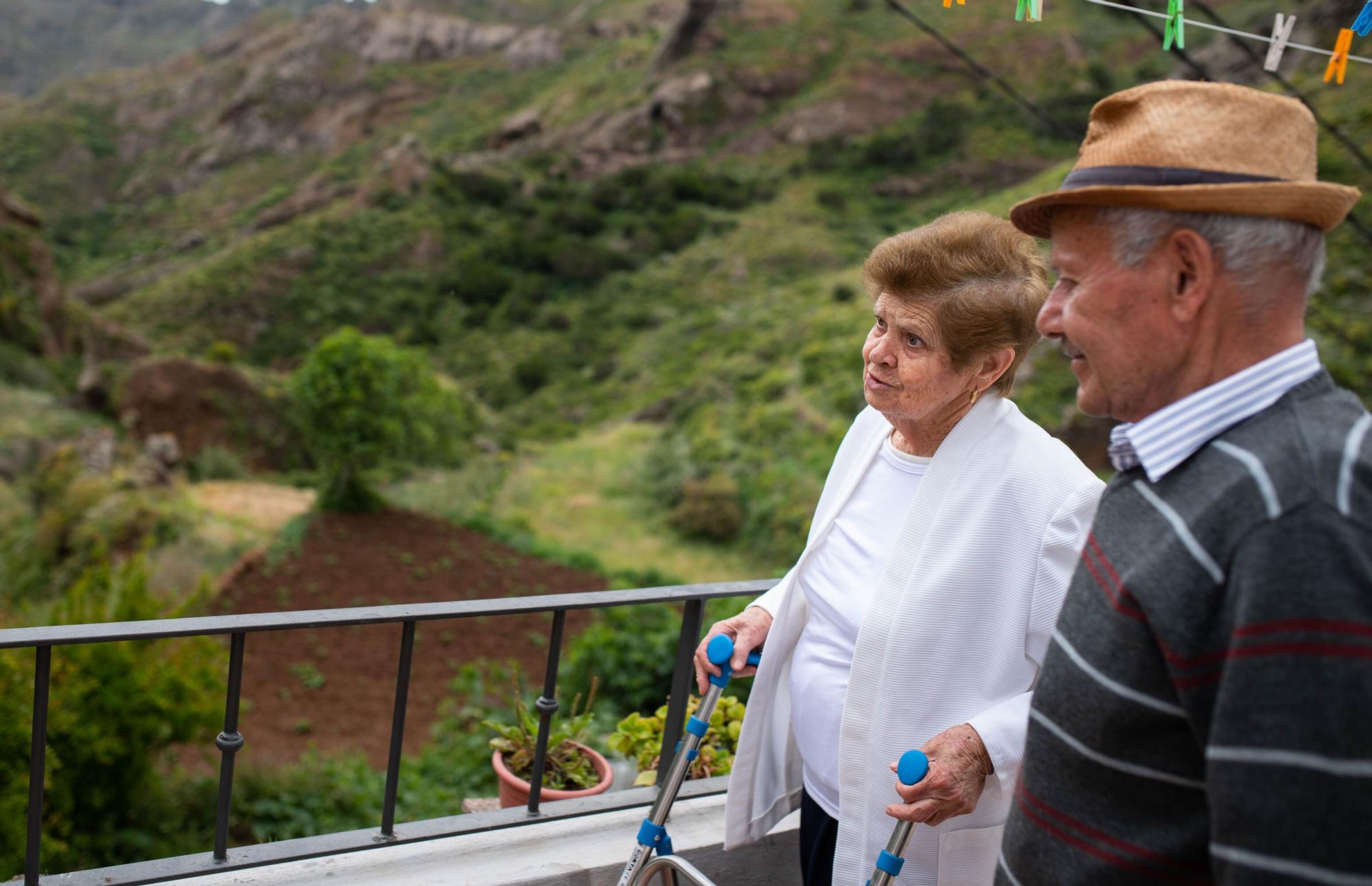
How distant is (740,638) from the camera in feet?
6.08

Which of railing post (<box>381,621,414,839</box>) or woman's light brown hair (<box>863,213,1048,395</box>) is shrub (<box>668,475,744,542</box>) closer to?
railing post (<box>381,621,414,839</box>)

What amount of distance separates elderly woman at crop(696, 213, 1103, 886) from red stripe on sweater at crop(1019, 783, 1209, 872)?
0.29 m

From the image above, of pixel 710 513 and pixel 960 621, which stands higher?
pixel 960 621

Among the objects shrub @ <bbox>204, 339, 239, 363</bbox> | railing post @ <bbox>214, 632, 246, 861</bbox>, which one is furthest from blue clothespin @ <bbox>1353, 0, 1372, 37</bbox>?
shrub @ <bbox>204, 339, 239, 363</bbox>

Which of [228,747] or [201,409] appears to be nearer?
[228,747]

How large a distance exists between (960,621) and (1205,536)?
0.63m

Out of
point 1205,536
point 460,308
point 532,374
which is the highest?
point 1205,536

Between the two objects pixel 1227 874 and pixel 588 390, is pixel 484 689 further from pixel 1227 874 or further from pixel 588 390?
pixel 588 390

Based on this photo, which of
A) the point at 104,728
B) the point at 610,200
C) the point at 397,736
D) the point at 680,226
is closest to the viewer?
the point at 397,736

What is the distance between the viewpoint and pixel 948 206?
29875 millimetres

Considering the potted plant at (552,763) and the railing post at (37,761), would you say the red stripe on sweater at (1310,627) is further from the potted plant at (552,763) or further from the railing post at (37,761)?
the potted plant at (552,763)

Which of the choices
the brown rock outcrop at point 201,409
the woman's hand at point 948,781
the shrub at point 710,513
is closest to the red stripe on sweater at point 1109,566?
the woman's hand at point 948,781

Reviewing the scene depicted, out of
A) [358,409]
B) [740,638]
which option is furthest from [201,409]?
[740,638]

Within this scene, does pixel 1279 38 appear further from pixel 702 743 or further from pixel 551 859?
pixel 551 859
